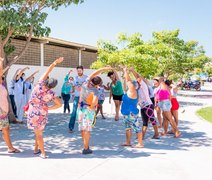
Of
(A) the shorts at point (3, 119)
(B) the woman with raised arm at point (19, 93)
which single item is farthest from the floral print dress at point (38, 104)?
(B) the woman with raised arm at point (19, 93)

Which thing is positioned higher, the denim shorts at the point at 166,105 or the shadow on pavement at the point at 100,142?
the denim shorts at the point at 166,105

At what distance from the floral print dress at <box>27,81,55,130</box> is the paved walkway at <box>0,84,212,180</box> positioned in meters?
0.65

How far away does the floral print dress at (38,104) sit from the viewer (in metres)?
5.52

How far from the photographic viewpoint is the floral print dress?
18.1 ft

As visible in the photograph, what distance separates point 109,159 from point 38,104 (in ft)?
5.23

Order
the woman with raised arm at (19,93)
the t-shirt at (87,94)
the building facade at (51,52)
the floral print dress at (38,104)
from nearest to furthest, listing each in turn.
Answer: the floral print dress at (38,104) → the t-shirt at (87,94) → the woman with raised arm at (19,93) → the building facade at (51,52)

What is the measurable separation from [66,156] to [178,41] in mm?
25731

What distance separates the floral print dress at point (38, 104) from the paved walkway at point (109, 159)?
2.14 feet

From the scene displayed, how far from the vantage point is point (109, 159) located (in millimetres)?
5633

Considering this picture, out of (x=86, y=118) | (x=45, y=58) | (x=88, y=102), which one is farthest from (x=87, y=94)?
(x=45, y=58)

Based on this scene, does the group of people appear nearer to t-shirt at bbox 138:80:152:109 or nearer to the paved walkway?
t-shirt at bbox 138:80:152:109

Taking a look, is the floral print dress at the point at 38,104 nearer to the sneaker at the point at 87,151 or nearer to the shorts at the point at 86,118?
the shorts at the point at 86,118

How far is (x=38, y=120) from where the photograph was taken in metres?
5.59

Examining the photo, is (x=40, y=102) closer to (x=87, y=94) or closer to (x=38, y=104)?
(x=38, y=104)
